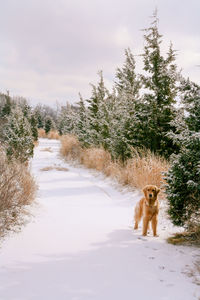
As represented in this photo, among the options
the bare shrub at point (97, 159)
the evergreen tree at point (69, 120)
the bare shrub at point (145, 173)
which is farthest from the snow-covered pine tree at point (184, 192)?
the evergreen tree at point (69, 120)

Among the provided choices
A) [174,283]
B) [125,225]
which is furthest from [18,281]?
[125,225]

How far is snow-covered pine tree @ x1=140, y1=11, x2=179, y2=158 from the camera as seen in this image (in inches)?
309

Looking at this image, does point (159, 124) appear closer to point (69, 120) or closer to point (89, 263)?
point (89, 263)

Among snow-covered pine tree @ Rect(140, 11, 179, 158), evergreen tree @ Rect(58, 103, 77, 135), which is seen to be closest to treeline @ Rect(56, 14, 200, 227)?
snow-covered pine tree @ Rect(140, 11, 179, 158)

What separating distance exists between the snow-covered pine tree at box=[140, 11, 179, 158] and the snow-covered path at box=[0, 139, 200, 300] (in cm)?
410

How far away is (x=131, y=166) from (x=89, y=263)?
566cm

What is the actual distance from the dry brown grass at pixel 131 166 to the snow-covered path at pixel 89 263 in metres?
1.15

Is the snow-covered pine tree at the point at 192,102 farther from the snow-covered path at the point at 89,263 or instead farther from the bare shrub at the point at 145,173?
the bare shrub at the point at 145,173

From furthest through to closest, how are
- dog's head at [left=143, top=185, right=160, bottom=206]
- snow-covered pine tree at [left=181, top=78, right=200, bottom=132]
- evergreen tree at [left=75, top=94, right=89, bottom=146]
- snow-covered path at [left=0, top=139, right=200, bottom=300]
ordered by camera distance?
evergreen tree at [left=75, top=94, right=89, bottom=146], dog's head at [left=143, top=185, right=160, bottom=206], snow-covered pine tree at [left=181, top=78, right=200, bottom=132], snow-covered path at [left=0, top=139, right=200, bottom=300]

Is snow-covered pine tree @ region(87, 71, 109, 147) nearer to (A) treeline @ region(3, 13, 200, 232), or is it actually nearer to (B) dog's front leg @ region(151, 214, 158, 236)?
(A) treeline @ region(3, 13, 200, 232)

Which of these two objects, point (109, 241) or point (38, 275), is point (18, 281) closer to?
point (38, 275)

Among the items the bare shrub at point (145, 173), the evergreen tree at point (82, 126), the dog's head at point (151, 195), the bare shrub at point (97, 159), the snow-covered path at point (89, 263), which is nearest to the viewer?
the snow-covered path at point (89, 263)

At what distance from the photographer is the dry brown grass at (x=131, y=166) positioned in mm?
6297

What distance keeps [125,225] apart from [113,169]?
15.8ft
